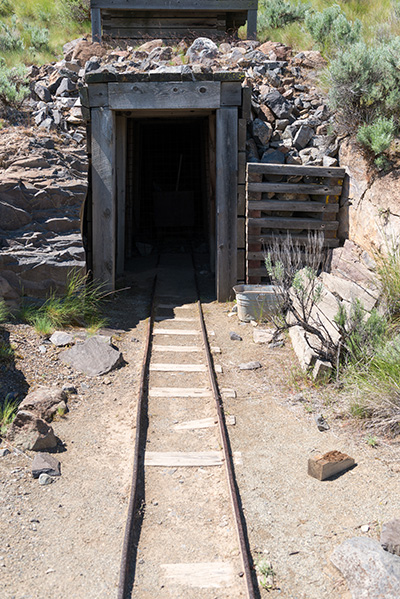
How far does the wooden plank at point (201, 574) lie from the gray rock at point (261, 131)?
7.25 m

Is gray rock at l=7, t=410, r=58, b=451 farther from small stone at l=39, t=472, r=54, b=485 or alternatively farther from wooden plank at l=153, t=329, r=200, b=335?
wooden plank at l=153, t=329, r=200, b=335

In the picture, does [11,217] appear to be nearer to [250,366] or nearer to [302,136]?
[250,366]

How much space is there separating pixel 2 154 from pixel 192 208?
7024mm

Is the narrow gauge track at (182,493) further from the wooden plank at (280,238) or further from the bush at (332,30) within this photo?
the bush at (332,30)

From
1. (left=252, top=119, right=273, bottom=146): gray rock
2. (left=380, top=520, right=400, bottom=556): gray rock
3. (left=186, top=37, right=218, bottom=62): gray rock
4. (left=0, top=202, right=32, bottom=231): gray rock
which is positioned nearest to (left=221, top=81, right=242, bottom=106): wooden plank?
(left=252, top=119, right=273, bottom=146): gray rock

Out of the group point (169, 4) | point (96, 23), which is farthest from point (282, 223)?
point (96, 23)

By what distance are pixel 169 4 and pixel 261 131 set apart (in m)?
4.39

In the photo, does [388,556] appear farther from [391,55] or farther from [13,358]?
[391,55]

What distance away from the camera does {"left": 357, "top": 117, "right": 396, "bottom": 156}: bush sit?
7848 millimetres

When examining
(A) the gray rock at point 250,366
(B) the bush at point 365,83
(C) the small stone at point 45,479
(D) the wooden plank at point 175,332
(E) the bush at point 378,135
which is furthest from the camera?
(B) the bush at point 365,83

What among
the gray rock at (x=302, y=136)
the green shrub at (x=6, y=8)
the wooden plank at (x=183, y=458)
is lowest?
the wooden plank at (x=183, y=458)

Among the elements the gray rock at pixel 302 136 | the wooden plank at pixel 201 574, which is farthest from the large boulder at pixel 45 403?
the gray rock at pixel 302 136

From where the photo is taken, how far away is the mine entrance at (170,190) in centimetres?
1423

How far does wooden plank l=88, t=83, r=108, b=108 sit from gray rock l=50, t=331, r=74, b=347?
3.90 m
